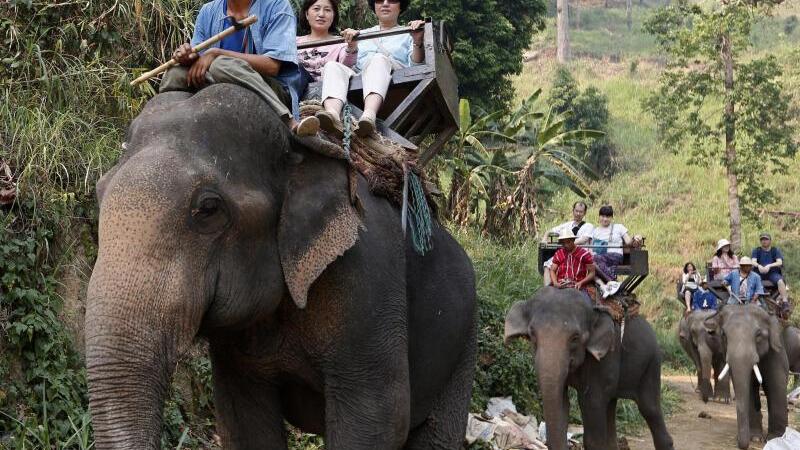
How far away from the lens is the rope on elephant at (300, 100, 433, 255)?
4266mm

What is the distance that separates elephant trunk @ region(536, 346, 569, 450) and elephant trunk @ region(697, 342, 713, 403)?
321 inches

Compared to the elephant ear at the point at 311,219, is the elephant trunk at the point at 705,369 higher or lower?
lower

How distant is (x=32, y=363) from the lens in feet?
21.5

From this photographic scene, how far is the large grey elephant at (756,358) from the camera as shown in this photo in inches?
518

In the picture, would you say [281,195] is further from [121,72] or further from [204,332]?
[121,72]

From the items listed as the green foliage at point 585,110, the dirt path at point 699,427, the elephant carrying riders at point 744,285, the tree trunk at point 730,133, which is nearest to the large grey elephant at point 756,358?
the dirt path at point 699,427

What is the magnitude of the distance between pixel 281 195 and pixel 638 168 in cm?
3645

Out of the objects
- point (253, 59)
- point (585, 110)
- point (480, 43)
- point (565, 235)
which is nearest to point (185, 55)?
point (253, 59)

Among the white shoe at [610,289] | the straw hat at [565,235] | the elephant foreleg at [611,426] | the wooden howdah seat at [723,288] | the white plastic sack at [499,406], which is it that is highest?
the straw hat at [565,235]

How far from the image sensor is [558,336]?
31.3 feet

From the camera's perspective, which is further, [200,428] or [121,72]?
[121,72]

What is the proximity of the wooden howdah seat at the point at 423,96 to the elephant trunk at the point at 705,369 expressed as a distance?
39.8ft

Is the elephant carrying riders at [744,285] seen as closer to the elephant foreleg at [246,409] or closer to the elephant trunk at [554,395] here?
the elephant trunk at [554,395]

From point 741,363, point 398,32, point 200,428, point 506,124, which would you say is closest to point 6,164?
point 200,428
